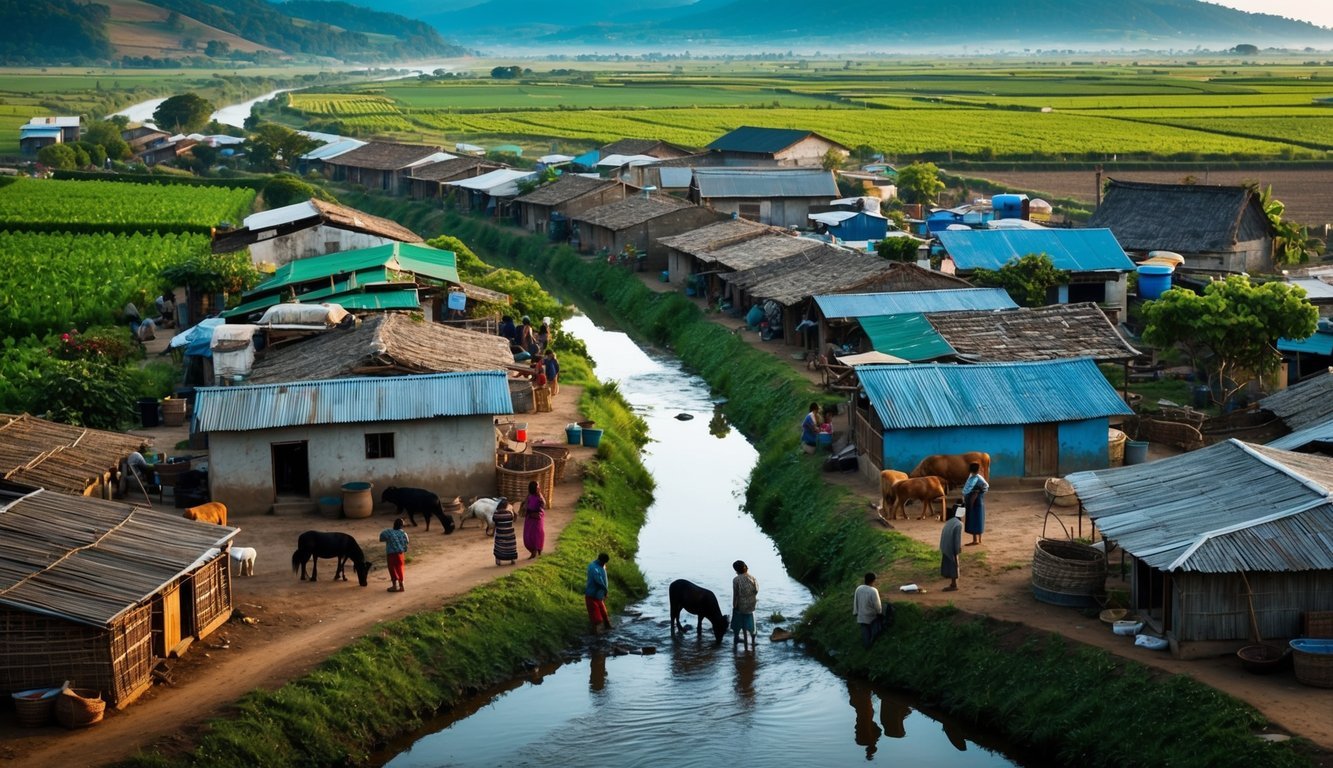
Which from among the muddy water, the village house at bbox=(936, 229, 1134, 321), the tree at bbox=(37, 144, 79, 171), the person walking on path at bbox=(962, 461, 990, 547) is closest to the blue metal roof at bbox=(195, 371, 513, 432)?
the muddy water

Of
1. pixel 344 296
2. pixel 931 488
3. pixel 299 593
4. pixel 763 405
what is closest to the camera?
pixel 299 593

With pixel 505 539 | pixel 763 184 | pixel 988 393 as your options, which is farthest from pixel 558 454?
pixel 763 184

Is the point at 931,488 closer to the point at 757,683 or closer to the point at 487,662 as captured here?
the point at 757,683

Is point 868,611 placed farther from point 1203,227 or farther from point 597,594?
point 1203,227

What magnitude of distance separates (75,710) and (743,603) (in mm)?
7823

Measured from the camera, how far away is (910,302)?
110ft

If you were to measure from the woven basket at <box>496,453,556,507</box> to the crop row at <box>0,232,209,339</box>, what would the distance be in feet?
65.8

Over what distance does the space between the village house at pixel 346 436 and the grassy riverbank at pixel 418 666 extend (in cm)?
212

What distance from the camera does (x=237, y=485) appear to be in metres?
22.5

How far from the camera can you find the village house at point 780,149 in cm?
7012

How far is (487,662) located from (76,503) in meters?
5.21

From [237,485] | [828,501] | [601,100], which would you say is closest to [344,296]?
[237,485]

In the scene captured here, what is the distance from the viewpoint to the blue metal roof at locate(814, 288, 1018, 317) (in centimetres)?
3328

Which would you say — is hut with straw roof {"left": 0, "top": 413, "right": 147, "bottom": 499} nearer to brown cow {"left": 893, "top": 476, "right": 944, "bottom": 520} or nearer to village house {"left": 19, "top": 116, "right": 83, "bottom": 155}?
brown cow {"left": 893, "top": 476, "right": 944, "bottom": 520}
